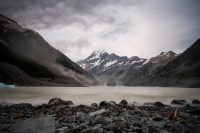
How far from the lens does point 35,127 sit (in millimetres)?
13289

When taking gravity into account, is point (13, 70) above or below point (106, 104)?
above

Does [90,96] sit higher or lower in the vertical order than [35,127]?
lower

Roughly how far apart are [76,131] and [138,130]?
3.49m

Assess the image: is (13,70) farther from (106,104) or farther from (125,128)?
(125,128)

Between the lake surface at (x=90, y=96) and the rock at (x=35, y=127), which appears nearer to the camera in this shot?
the rock at (x=35, y=127)

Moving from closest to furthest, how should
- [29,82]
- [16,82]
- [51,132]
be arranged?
[51,132]
[16,82]
[29,82]

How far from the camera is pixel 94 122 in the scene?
1609 centimetres

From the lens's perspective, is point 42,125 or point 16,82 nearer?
point 42,125

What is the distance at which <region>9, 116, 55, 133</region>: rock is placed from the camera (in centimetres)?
1288

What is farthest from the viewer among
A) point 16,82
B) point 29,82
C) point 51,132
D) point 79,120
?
point 29,82

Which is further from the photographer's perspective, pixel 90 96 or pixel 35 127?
pixel 90 96

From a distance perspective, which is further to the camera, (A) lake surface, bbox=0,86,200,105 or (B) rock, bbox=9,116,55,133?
(A) lake surface, bbox=0,86,200,105

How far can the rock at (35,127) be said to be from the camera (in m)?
12.9

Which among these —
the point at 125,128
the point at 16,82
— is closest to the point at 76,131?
the point at 125,128
